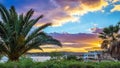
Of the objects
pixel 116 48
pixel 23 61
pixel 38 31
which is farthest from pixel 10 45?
pixel 116 48

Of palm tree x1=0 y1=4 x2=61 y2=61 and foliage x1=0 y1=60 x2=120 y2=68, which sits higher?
palm tree x1=0 y1=4 x2=61 y2=61

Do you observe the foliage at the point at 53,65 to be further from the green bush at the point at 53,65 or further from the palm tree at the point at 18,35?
the palm tree at the point at 18,35

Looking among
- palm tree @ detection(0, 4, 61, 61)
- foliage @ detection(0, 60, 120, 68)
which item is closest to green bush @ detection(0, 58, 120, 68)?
foliage @ detection(0, 60, 120, 68)

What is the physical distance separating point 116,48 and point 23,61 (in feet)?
95.5

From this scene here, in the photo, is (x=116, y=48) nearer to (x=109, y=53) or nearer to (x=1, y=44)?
(x=109, y=53)

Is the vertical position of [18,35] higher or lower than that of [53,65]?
higher

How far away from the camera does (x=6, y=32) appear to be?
23844 mm

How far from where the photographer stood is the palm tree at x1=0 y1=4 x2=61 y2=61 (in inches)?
939

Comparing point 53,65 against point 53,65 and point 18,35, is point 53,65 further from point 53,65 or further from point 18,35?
point 18,35

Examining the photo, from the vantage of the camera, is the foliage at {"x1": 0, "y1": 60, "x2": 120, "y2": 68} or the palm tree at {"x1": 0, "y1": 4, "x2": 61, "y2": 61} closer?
the foliage at {"x1": 0, "y1": 60, "x2": 120, "y2": 68}

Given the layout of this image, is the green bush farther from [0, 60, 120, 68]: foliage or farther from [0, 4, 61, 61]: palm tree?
[0, 4, 61, 61]: palm tree

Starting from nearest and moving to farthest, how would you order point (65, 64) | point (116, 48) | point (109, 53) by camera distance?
point (65, 64) → point (116, 48) → point (109, 53)

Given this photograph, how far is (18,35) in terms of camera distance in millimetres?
23984

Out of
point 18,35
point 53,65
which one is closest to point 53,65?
point 53,65
